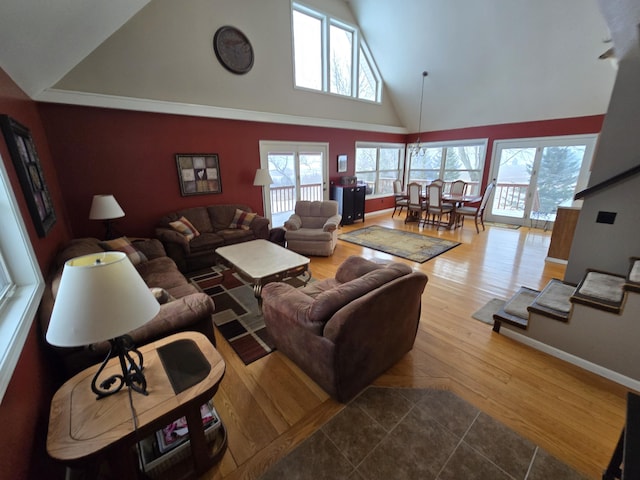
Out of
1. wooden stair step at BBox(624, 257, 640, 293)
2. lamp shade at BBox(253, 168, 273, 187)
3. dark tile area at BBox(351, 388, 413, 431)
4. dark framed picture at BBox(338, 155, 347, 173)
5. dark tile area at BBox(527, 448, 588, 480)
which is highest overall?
dark framed picture at BBox(338, 155, 347, 173)

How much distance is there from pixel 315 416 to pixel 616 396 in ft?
6.93

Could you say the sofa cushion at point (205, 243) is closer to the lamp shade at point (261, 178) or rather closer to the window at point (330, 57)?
the lamp shade at point (261, 178)

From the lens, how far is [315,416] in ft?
5.64

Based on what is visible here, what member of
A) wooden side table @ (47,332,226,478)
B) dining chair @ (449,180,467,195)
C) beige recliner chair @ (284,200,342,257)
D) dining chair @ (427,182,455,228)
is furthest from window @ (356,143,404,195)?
wooden side table @ (47,332,226,478)

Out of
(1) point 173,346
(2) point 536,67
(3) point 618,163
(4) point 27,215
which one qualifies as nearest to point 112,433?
(1) point 173,346

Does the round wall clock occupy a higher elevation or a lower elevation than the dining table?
higher

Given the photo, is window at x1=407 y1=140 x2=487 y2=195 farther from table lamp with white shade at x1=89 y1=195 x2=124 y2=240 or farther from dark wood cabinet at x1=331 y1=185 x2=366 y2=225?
table lamp with white shade at x1=89 y1=195 x2=124 y2=240

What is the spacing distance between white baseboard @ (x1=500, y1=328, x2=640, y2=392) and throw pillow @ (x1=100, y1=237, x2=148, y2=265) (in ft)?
12.9

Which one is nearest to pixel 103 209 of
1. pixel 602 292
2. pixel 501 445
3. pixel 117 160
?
pixel 117 160

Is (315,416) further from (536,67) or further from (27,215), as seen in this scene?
(536,67)

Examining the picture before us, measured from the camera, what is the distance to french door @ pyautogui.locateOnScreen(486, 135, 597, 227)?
18.0 ft

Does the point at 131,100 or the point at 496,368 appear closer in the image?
the point at 496,368

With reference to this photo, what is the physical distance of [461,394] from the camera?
1.87 meters

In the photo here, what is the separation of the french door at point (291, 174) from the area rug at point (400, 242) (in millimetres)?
1348
